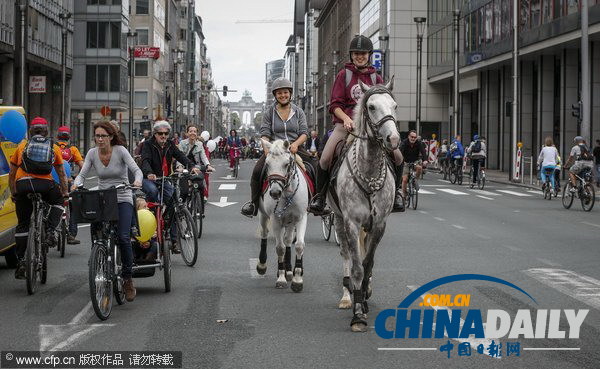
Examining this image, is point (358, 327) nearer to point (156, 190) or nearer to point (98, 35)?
point (156, 190)

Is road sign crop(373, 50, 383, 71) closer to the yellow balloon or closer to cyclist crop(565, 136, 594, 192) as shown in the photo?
cyclist crop(565, 136, 594, 192)

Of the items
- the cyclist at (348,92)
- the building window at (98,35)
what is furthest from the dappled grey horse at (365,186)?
the building window at (98,35)

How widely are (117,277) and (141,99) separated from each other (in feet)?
314

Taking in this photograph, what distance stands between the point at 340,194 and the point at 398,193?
784 millimetres

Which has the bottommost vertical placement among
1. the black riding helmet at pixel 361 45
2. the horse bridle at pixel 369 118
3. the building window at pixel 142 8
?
the horse bridle at pixel 369 118

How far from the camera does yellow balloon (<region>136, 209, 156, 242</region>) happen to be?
1070 centimetres

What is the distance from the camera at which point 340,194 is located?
371 inches

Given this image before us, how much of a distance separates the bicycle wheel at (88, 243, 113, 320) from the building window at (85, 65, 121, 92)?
76.0 metres

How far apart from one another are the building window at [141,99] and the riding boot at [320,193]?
93.9m

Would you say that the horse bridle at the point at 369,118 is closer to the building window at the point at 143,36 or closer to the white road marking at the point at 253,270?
the white road marking at the point at 253,270

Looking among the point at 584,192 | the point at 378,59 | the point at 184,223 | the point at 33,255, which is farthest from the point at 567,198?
the point at 378,59

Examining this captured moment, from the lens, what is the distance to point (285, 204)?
1128 centimetres

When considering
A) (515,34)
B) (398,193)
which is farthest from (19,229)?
(515,34)

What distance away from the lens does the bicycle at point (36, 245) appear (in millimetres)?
10773
